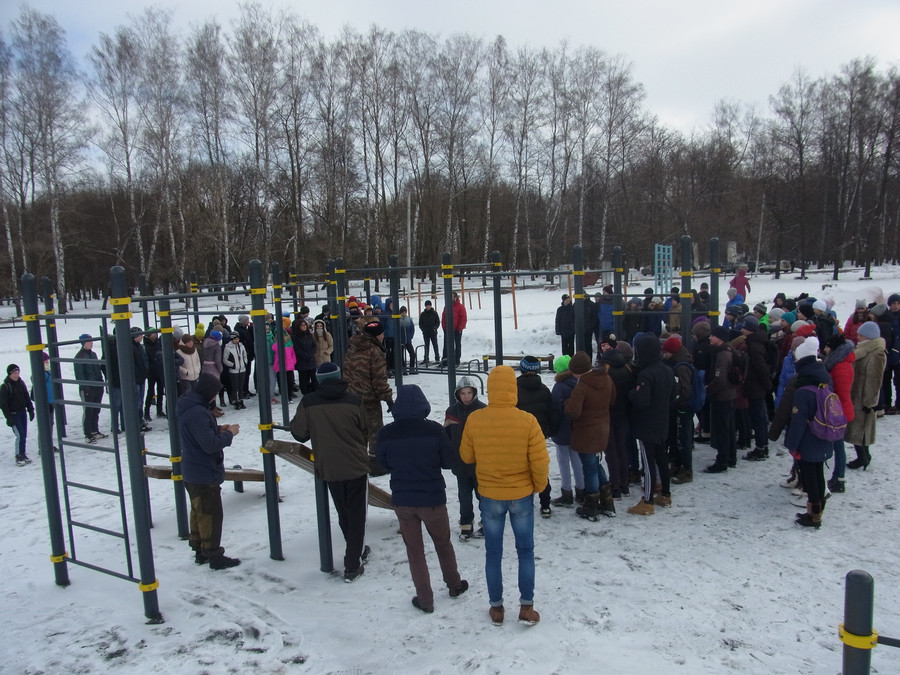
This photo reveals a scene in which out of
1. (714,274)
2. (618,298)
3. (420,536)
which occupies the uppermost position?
(714,274)

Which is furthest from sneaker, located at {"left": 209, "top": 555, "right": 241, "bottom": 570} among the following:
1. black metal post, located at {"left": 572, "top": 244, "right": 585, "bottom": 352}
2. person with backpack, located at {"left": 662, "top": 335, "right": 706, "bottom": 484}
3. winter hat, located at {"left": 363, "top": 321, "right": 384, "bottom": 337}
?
black metal post, located at {"left": 572, "top": 244, "right": 585, "bottom": 352}

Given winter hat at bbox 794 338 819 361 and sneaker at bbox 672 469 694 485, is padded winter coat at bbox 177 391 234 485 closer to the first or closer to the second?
sneaker at bbox 672 469 694 485

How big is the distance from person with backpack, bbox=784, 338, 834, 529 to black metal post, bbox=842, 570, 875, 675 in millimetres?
3475

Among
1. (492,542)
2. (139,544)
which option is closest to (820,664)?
(492,542)

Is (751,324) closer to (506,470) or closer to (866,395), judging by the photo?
(866,395)

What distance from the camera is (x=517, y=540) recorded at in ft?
13.1

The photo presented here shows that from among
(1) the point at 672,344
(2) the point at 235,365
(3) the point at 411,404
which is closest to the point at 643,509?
(1) the point at 672,344

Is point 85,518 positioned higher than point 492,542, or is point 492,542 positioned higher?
point 492,542

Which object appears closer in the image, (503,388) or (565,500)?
(503,388)

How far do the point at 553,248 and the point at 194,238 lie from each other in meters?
18.8

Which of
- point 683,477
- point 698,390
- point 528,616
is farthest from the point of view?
point 698,390

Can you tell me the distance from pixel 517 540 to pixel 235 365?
8113 mm

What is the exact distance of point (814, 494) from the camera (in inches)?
209

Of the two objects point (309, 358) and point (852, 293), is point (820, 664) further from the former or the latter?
point (852, 293)
